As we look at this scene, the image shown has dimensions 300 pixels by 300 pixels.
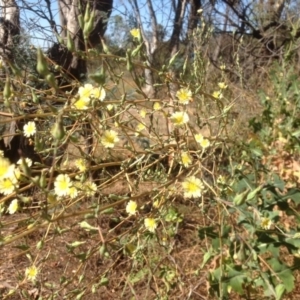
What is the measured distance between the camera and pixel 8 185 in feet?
3.26

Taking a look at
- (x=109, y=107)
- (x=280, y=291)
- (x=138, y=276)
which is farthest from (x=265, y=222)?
(x=138, y=276)

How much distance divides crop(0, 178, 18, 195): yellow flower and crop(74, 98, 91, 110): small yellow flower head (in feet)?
0.89

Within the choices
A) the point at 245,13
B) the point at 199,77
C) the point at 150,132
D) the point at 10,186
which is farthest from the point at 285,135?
the point at 245,13

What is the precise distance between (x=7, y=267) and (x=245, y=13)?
4.25 meters

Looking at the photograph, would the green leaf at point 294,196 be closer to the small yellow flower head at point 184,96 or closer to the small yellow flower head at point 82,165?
the small yellow flower head at point 184,96

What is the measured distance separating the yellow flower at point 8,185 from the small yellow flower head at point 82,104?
270 mm

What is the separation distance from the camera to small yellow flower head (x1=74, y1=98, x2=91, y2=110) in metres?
1.15

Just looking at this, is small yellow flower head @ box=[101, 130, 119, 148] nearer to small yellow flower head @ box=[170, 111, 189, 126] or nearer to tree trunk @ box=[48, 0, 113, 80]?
small yellow flower head @ box=[170, 111, 189, 126]

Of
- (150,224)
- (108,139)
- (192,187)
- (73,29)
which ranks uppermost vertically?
(73,29)

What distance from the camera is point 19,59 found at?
112 inches

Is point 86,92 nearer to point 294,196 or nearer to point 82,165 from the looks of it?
point 82,165

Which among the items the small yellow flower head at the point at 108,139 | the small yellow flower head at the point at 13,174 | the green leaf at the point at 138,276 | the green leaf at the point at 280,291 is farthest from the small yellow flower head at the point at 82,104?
the green leaf at the point at 138,276

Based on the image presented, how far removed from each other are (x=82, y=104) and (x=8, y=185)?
287mm

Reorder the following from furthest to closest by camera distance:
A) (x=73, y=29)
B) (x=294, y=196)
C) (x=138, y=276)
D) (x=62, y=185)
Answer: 1. (x=73, y=29)
2. (x=138, y=276)
3. (x=294, y=196)
4. (x=62, y=185)
